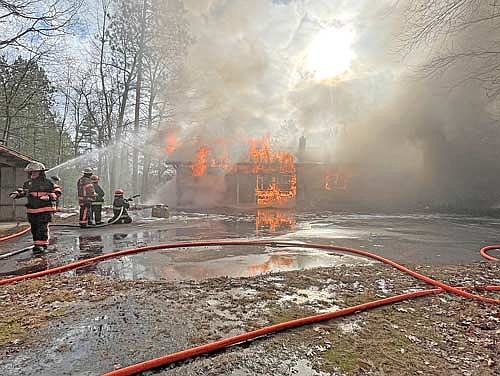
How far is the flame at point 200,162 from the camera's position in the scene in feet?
69.9

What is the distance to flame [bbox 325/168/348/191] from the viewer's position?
2336cm

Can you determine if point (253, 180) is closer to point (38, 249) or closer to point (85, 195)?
point (85, 195)

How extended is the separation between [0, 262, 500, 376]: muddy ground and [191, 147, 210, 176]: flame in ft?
55.7

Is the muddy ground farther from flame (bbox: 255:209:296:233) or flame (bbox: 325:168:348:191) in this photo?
flame (bbox: 325:168:348:191)

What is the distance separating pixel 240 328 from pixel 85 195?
26.0 feet

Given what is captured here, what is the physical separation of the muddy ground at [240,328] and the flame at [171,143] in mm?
17831

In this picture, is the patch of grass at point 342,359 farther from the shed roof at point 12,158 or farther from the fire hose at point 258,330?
the shed roof at point 12,158

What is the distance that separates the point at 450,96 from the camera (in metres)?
22.4

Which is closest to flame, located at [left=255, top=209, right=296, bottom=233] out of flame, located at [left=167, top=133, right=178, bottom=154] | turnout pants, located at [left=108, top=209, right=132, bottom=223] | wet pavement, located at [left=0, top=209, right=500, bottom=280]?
wet pavement, located at [left=0, top=209, right=500, bottom=280]

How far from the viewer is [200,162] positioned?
69.9 ft

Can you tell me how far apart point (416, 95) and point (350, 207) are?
9469 millimetres

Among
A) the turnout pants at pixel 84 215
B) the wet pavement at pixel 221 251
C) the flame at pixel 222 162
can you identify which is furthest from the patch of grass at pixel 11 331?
the flame at pixel 222 162

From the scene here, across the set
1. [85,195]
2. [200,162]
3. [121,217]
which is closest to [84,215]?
[85,195]

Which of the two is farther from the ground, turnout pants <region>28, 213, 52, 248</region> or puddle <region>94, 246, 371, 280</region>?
turnout pants <region>28, 213, 52, 248</region>
